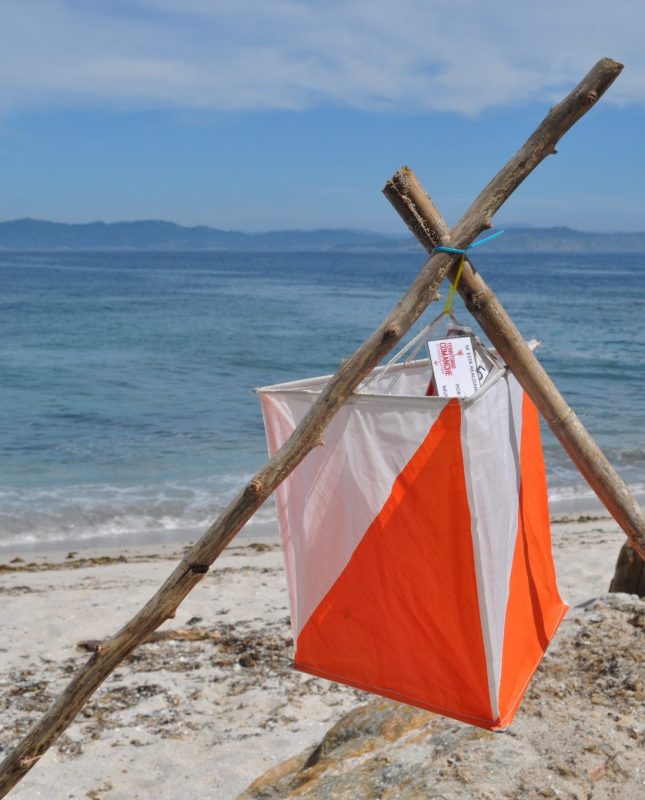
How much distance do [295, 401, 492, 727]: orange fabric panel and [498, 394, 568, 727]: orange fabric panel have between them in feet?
0.56

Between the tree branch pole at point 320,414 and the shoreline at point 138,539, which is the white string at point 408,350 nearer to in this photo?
the tree branch pole at point 320,414

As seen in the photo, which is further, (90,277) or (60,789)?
(90,277)

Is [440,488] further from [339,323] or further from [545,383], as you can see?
[339,323]

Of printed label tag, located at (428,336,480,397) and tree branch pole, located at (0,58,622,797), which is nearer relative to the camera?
tree branch pole, located at (0,58,622,797)

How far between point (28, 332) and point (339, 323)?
12356 mm

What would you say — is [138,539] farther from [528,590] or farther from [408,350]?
[528,590]

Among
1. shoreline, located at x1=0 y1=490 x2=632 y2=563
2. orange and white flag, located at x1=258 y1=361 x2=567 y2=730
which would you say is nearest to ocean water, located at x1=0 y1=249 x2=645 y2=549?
shoreline, located at x1=0 y1=490 x2=632 y2=563

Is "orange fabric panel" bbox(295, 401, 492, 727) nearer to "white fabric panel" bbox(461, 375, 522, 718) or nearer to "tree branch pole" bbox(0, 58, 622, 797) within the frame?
"white fabric panel" bbox(461, 375, 522, 718)

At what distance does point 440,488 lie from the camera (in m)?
3.49

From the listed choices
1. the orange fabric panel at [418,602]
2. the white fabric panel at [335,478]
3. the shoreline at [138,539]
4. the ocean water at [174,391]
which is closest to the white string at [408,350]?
the white fabric panel at [335,478]

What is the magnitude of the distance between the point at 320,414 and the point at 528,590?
1.23 meters

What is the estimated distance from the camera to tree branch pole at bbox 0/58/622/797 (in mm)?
3424

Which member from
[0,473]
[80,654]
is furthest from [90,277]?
[80,654]

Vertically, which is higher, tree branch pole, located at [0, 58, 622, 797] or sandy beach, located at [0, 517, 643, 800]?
tree branch pole, located at [0, 58, 622, 797]
